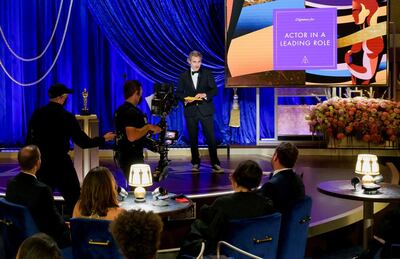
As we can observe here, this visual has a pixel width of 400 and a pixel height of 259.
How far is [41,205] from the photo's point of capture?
139 inches

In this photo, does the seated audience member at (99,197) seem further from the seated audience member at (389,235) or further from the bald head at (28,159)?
the seated audience member at (389,235)

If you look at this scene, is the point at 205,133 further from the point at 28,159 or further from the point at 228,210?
the point at 228,210

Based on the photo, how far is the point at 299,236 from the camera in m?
3.60

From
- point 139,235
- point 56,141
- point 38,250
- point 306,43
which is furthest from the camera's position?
point 306,43

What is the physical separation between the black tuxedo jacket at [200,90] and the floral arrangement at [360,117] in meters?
2.09

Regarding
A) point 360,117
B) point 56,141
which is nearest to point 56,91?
point 56,141

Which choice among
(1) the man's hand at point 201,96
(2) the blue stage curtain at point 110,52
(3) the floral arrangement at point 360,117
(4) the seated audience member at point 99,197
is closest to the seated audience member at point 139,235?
(4) the seated audience member at point 99,197

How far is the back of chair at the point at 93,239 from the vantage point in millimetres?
2939

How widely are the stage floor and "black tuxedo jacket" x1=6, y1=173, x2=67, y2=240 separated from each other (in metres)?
1.97

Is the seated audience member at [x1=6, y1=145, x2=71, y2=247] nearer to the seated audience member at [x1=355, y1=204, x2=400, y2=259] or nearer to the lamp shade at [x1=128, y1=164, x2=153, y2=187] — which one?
the lamp shade at [x1=128, y1=164, x2=153, y2=187]

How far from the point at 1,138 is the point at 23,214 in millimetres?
6338

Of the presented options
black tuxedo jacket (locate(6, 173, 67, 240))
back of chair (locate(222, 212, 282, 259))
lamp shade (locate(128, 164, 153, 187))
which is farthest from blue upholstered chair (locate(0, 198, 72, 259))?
back of chair (locate(222, 212, 282, 259))

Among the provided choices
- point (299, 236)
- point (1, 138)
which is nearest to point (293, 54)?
point (1, 138)

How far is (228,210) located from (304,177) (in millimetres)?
3845
